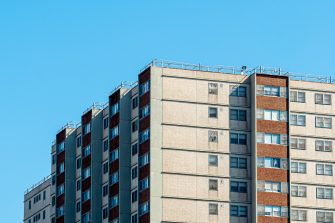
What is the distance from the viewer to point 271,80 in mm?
182250

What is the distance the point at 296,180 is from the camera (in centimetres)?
18175

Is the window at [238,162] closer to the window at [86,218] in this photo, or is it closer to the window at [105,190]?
the window at [105,190]

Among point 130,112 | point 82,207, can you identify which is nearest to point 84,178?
point 82,207

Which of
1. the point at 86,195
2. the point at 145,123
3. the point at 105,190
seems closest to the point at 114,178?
the point at 105,190

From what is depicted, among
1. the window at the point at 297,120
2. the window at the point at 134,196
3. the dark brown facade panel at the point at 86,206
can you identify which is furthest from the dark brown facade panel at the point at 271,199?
the dark brown facade panel at the point at 86,206

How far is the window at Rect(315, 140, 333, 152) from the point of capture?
18512 cm

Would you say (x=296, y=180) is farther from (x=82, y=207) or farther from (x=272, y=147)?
(x=82, y=207)

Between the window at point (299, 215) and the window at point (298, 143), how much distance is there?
9.75 meters

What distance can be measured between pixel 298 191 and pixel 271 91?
1570 centimetres

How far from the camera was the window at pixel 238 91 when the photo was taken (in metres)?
183

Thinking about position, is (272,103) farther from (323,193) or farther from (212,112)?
(323,193)

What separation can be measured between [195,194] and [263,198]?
10.3 meters

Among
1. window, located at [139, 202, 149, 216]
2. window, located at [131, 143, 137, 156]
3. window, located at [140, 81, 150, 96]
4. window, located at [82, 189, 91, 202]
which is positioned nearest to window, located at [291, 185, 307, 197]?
window, located at [139, 202, 149, 216]

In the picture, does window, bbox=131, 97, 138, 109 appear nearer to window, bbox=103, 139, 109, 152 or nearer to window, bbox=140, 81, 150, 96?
window, bbox=140, 81, 150, 96
